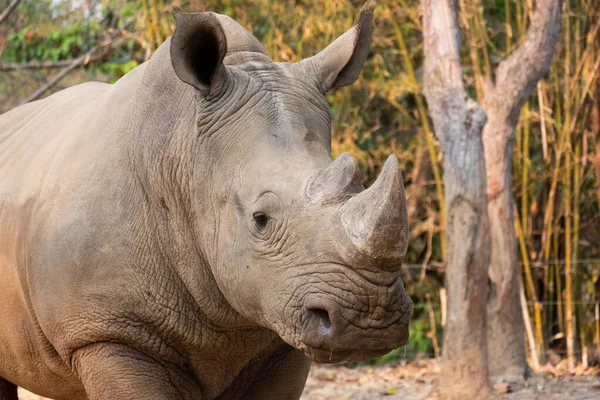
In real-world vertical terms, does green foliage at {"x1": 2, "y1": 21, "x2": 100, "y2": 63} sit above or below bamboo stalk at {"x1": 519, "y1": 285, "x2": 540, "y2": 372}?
above

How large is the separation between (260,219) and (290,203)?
155mm

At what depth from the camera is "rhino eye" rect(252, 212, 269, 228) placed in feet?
11.7

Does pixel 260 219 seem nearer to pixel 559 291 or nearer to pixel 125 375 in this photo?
pixel 125 375

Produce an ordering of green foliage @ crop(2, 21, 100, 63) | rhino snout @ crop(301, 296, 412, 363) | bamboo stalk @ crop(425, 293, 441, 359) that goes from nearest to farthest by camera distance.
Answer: rhino snout @ crop(301, 296, 412, 363) < bamboo stalk @ crop(425, 293, 441, 359) < green foliage @ crop(2, 21, 100, 63)

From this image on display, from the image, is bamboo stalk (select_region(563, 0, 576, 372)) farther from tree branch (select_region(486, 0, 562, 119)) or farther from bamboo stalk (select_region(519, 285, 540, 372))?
tree branch (select_region(486, 0, 562, 119))

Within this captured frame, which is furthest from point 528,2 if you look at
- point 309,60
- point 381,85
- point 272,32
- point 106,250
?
point 106,250

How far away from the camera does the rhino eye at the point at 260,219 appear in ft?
11.7

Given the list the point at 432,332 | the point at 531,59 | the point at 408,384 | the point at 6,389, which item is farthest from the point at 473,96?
the point at 6,389

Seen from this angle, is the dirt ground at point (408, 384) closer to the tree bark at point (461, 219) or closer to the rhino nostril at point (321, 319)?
the tree bark at point (461, 219)

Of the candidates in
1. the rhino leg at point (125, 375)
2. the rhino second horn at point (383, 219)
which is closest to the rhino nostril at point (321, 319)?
the rhino second horn at point (383, 219)

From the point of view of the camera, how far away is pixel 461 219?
7.48 metres

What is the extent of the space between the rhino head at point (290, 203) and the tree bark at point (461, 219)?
334 cm

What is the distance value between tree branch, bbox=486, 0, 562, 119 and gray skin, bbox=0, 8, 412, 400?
3.85m

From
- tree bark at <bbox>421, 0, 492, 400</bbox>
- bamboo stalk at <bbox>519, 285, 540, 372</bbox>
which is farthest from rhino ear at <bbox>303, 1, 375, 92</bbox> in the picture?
bamboo stalk at <bbox>519, 285, 540, 372</bbox>
